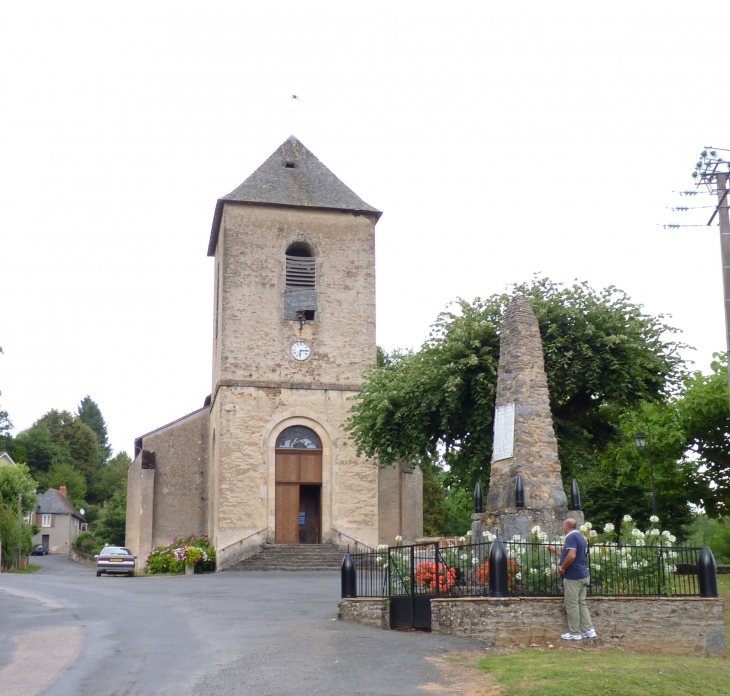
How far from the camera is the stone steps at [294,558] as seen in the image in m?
30.8

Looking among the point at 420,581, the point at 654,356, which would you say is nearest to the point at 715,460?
the point at 654,356

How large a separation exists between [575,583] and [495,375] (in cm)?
1144

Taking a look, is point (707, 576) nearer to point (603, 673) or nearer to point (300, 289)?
point (603, 673)

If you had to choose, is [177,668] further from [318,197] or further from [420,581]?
[318,197]

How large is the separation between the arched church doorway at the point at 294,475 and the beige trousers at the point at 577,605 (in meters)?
22.0

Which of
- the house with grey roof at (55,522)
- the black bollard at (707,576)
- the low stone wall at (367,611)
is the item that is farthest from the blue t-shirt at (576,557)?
the house with grey roof at (55,522)

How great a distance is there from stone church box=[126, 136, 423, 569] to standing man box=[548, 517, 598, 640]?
21.0 meters

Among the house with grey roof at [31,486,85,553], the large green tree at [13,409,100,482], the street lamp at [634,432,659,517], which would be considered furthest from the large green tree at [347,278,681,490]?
the large green tree at [13,409,100,482]

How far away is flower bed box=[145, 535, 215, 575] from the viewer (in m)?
31.7

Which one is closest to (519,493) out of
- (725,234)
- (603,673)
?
(603,673)

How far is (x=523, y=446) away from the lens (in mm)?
14859

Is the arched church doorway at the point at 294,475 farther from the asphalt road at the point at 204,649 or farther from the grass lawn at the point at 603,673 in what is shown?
the grass lawn at the point at 603,673

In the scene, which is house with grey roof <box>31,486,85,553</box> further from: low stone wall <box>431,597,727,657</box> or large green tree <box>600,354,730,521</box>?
low stone wall <box>431,597,727,657</box>

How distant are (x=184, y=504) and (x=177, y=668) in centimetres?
2495
